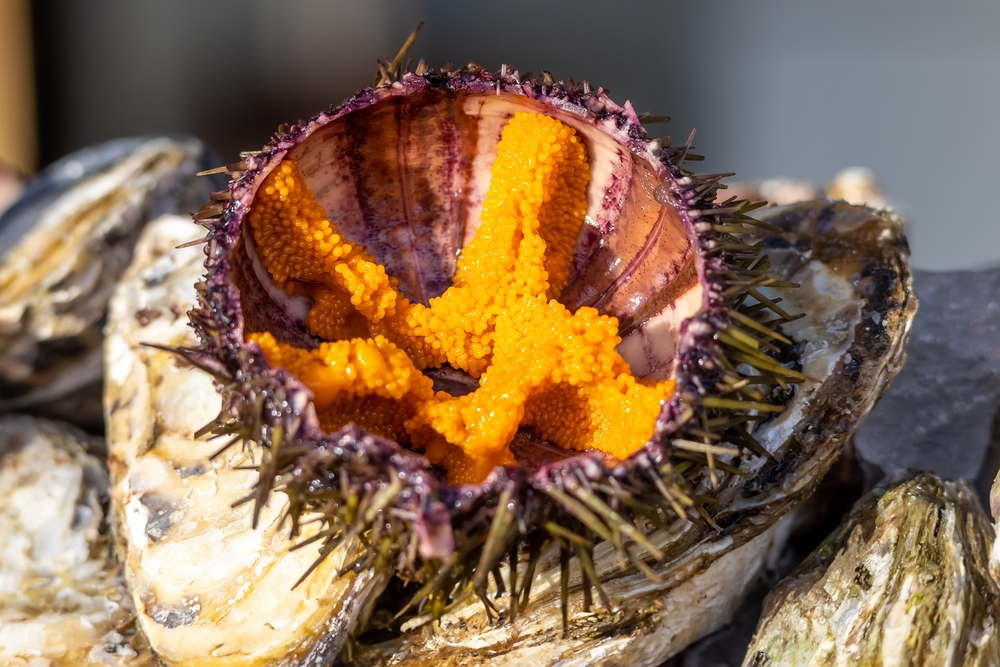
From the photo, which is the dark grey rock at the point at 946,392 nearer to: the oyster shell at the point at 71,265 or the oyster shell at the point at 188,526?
the oyster shell at the point at 188,526

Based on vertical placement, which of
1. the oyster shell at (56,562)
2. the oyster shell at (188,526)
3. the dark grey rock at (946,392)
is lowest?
the oyster shell at (56,562)

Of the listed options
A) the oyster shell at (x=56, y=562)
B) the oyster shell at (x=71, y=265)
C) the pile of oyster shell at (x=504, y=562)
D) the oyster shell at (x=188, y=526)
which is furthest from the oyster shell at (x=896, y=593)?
the oyster shell at (x=71, y=265)

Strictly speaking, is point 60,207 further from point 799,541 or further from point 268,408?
point 799,541

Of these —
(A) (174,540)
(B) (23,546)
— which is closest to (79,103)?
(B) (23,546)

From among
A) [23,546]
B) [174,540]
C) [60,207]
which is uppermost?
[60,207]

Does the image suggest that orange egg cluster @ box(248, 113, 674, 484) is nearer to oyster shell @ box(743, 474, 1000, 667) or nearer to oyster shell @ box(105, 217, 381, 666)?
oyster shell @ box(105, 217, 381, 666)
